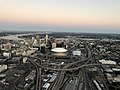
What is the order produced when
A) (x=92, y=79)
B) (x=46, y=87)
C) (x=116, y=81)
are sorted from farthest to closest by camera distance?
(x=92, y=79)
(x=116, y=81)
(x=46, y=87)

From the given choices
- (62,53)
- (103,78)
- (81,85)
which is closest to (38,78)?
(81,85)

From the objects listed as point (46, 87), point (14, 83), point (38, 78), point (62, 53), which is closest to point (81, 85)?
point (46, 87)

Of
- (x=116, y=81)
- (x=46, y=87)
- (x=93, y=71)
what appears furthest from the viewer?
(x=93, y=71)

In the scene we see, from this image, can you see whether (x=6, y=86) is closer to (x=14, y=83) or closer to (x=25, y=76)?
(x=14, y=83)

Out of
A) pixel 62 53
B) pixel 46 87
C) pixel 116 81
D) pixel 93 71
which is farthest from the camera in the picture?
pixel 62 53

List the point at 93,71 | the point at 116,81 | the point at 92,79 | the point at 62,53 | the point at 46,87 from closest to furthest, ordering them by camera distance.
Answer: the point at 46,87, the point at 116,81, the point at 92,79, the point at 93,71, the point at 62,53

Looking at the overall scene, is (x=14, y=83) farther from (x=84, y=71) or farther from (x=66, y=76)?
(x=84, y=71)

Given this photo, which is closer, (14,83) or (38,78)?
(14,83)

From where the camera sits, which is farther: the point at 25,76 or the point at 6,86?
the point at 25,76
